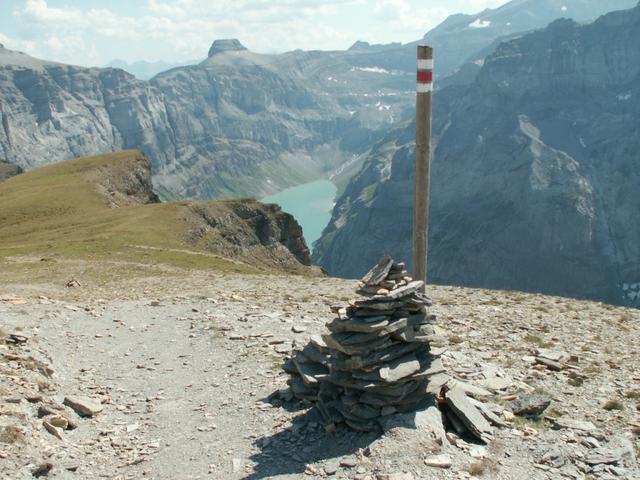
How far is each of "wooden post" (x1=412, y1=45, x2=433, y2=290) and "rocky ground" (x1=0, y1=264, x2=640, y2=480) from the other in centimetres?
330

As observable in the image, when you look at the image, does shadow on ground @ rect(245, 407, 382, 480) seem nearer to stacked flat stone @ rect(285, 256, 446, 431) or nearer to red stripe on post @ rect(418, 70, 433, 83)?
stacked flat stone @ rect(285, 256, 446, 431)

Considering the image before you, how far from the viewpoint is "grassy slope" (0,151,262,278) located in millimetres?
60281

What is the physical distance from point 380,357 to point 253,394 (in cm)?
555

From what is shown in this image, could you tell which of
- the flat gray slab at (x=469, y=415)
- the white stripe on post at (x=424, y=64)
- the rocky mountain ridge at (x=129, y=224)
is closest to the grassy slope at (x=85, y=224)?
the rocky mountain ridge at (x=129, y=224)

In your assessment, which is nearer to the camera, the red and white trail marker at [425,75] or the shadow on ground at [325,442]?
the shadow on ground at [325,442]

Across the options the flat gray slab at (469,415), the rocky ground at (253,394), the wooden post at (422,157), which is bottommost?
the rocky ground at (253,394)

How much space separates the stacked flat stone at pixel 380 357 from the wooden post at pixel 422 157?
2.49 meters

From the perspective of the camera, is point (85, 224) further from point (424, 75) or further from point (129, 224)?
point (424, 75)

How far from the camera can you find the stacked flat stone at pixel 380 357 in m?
16.3

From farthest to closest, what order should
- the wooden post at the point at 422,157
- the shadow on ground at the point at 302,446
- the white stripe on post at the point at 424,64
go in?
the wooden post at the point at 422,157
the white stripe on post at the point at 424,64
the shadow on ground at the point at 302,446

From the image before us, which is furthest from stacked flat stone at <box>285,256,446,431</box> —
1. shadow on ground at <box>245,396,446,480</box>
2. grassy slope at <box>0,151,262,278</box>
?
grassy slope at <box>0,151,262,278</box>

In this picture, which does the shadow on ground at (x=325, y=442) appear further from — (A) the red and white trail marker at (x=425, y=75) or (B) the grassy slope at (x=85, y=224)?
(B) the grassy slope at (x=85, y=224)

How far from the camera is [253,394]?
1989cm

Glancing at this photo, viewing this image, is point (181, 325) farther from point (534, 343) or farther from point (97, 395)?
point (534, 343)
